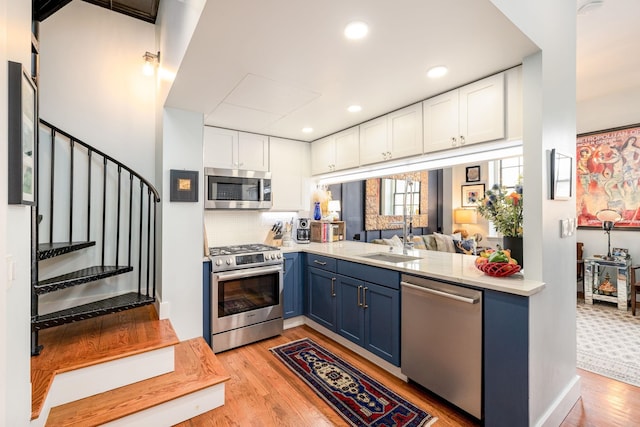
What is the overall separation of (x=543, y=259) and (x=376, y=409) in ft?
4.66

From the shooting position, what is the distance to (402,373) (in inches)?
91.4

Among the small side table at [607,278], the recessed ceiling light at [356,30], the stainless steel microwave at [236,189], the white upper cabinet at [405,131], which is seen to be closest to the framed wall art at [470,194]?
the small side table at [607,278]

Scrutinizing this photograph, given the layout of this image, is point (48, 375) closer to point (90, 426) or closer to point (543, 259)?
point (90, 426)

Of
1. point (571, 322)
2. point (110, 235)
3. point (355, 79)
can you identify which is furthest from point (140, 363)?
point (571, 322)

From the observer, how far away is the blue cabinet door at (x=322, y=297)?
3.00 metres

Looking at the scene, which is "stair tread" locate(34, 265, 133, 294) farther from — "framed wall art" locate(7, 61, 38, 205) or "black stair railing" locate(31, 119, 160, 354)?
"framed wall art" locate(7, 61, 38, 205)

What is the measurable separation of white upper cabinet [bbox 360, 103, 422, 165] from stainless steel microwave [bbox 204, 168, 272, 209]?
122 cm

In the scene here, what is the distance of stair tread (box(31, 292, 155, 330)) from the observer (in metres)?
1.99

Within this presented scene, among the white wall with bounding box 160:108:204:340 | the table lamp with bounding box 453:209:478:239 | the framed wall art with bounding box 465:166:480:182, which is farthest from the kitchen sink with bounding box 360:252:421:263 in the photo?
the framed wall art with bounding box 465:166:480:182

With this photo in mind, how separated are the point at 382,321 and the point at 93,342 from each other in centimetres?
216

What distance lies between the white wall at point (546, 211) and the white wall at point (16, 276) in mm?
2285

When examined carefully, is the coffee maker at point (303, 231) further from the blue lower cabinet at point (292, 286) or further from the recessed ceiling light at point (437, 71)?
the recessed ceiling light at point (437, 71)

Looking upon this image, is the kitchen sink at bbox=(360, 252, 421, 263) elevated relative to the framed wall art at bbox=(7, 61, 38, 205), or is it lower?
lower

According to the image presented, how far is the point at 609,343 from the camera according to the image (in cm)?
291
